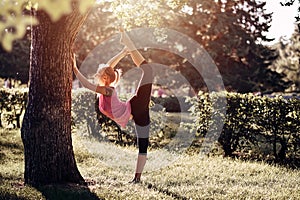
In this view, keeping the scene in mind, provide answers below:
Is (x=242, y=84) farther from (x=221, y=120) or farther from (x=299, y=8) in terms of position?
(x=299, y=8)

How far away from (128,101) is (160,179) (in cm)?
149

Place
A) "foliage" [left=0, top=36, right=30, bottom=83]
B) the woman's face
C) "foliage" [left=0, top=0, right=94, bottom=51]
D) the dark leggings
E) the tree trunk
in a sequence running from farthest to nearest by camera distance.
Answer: "foliage" [left=0, top=36, right=30, bottom=83]
the dark leggings
the woman's face
the tree trunk
"foliage" [left=0, top=0, right=94, bottom=51]

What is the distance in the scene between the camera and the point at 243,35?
29938mm

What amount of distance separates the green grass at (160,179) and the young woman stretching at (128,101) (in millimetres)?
679

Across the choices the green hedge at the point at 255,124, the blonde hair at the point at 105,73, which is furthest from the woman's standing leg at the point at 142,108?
the green hedge at the point at 255,124

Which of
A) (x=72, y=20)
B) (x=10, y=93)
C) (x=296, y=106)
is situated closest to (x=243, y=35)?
(x=10, y=93)

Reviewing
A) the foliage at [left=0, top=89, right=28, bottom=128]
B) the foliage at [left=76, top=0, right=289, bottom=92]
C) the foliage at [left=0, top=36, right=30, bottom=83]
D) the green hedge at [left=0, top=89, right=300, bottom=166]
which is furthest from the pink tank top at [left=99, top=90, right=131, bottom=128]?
the foliage at [left=0, top=36, right=30, bottom=83]

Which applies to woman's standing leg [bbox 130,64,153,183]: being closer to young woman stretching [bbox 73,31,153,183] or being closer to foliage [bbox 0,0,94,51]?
Answer: young woman stretching [bbox 73,31,153,183]

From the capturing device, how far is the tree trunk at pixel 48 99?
633 cm

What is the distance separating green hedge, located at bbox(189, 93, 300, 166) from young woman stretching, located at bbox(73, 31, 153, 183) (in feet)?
14.2

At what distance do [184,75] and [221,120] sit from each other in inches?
848

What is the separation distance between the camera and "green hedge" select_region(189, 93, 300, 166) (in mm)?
10234

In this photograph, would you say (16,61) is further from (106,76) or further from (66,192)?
(66,192)

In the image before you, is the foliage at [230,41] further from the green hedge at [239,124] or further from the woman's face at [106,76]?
the woman's face at [106,76]
